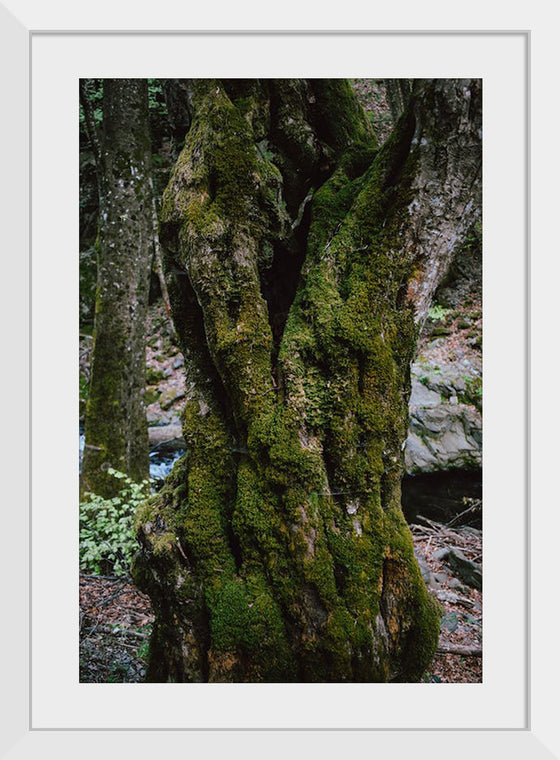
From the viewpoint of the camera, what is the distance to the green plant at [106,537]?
3.58 metres

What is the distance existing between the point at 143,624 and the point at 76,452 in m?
1.60

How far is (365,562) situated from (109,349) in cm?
342

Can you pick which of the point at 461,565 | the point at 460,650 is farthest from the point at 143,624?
the point at 461,565

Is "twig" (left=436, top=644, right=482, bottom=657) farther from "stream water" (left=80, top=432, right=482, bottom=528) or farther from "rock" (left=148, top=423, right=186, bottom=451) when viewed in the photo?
"rock" (left=148, top=423, right=186, bottom=451)

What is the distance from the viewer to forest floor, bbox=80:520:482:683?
2.53 m

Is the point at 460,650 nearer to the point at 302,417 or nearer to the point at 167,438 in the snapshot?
the point at 302,417

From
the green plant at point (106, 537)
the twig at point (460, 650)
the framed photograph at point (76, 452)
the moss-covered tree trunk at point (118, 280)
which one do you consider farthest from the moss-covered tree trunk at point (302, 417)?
the moss-covered tree trunk at point (118, 280)

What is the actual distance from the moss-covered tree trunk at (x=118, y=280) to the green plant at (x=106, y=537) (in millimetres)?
401

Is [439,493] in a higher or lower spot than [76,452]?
lower

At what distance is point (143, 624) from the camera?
3070 mm

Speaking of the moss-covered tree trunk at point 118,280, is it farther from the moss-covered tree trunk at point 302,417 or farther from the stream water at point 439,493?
the moss-covered tree trunk at point 302,417

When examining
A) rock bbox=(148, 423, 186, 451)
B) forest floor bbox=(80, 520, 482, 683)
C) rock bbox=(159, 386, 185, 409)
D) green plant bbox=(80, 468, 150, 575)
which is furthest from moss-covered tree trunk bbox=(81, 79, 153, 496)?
rock bbox=(159, 386, 185, 409)
